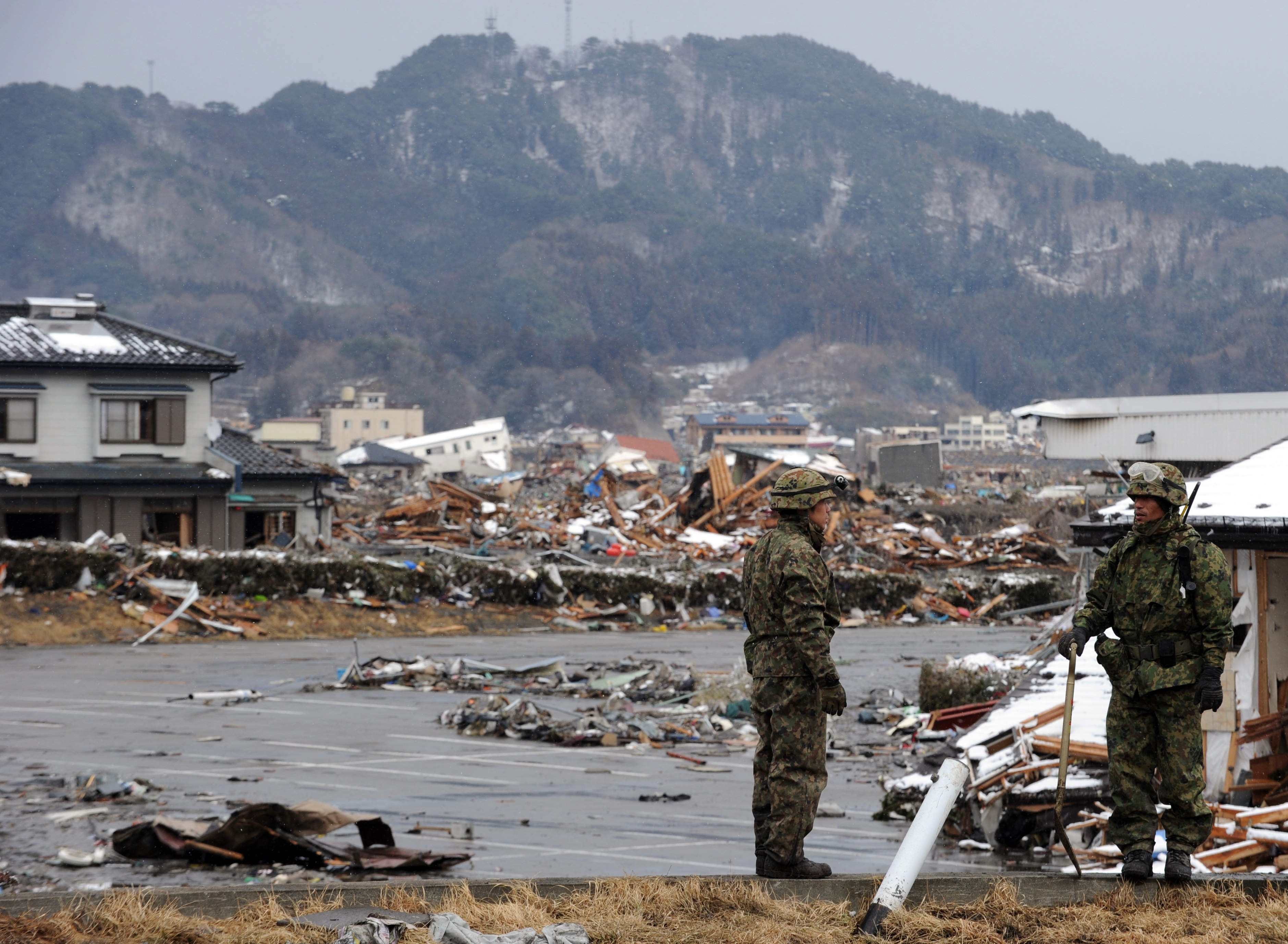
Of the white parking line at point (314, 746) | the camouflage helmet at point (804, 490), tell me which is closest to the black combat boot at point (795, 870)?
the camouflage helmet at point (804, 490)

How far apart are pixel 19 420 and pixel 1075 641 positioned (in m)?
33.6

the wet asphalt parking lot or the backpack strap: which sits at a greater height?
the backpack strap

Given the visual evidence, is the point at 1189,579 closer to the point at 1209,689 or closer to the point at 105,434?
the point at 1209,689

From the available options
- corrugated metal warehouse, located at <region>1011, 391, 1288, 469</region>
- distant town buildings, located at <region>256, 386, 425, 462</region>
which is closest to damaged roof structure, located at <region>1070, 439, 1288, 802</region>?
corrugated metal warehouse, located at <region>1011, 391, 1288, 469</region>

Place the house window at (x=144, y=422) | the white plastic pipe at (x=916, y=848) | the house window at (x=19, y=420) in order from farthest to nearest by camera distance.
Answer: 1. the house window at (x=144, y=422)
2. the house window at (x=19, y=420)
3. the white plastic pipe at (x=916, y=848)

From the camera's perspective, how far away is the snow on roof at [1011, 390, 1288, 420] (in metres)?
17.2

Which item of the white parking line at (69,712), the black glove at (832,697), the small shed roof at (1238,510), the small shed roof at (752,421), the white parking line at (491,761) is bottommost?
the white parking line at (69,712)

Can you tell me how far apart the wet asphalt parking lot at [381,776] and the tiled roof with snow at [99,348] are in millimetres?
13829

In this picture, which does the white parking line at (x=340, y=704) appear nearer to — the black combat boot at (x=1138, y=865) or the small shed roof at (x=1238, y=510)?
the small shed roof at (x=1238, y=510)

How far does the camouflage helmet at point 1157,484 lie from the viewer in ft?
21.7

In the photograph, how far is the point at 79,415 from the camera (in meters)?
35.0

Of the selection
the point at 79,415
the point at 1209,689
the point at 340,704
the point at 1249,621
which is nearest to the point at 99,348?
the point at 79,415

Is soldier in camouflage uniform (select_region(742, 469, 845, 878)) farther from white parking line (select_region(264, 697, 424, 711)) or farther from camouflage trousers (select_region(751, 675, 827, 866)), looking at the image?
white parking line (select_region(264, 697, 424, 711))

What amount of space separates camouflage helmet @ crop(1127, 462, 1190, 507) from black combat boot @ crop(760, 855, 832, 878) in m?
2.45
